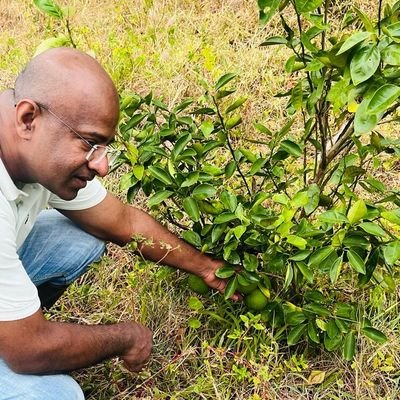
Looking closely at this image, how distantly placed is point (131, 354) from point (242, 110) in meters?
1.70

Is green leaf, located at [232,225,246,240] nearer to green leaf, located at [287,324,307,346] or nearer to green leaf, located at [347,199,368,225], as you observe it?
green leaf, located at [347,199,368,225]

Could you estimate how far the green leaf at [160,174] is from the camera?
2025 mm

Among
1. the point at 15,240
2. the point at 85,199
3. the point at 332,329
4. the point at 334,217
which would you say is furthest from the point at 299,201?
the point at 15,240

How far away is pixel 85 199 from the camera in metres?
2.12

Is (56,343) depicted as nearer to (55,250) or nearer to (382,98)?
(55,250)

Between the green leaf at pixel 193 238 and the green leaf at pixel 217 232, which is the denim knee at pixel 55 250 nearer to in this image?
the green leaf at pixel 193 238

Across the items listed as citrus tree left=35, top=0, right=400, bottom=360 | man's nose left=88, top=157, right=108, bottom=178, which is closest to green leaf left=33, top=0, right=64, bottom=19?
citrus tree left=35, top=0, right=400, bottom=360

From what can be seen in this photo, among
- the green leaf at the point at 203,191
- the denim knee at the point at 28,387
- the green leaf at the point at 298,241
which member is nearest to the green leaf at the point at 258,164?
the green leaf at the point at 203,191

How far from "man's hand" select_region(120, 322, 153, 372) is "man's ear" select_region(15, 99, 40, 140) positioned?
690 millimetres

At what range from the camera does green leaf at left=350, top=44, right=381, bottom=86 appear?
133cm

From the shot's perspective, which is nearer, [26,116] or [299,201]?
[26,116]

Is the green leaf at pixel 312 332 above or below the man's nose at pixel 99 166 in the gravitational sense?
below

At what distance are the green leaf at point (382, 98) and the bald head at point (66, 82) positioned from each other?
0.72 metres

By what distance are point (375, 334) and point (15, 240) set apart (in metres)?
1.14
